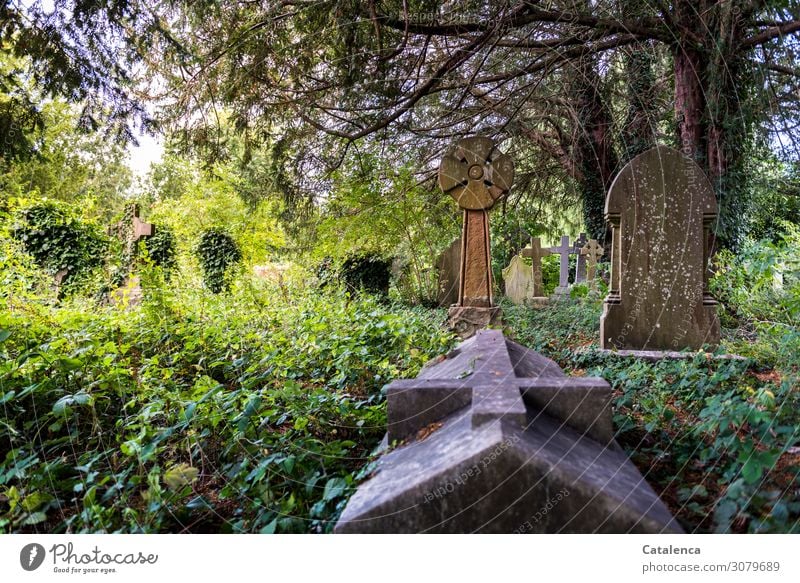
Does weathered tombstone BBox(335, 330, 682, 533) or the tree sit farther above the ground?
the tree

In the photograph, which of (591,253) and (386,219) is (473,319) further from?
(591,253)

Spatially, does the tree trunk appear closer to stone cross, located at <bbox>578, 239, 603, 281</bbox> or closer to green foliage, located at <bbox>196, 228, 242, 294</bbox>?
stone cross, located at <bbox>578, 239, 603, 281</bbox>

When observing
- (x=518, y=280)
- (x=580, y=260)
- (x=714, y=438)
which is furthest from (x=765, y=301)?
(x=580, y=260)

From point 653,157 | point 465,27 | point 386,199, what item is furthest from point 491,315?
point 386,199

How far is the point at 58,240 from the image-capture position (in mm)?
9930

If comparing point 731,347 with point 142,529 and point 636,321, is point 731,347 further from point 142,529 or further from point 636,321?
point 142,529

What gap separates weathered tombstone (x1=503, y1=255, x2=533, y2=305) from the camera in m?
12.8

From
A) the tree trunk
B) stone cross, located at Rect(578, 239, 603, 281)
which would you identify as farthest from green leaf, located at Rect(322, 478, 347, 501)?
stone cross, located at Rect(578, 239, 603, 281)

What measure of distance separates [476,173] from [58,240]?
8288mm

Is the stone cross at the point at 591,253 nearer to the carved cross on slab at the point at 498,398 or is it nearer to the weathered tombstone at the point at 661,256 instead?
the weathered tombstone at the point at 661,256
